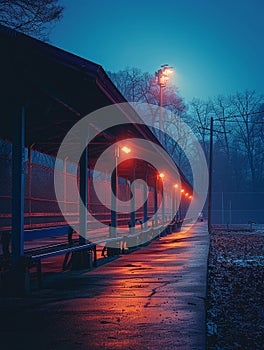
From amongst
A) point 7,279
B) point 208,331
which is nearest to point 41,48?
point 7,279

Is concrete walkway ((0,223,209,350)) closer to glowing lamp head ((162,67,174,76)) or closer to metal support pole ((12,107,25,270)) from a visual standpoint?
metal support pole ((12,107,25,270))

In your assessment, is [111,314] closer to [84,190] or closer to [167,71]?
[84,190]

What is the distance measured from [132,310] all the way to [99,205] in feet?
46.8

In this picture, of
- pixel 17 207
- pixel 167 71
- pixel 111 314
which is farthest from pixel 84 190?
pixel 167 71

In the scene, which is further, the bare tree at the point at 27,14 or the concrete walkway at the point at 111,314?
the bare tree at the point at 27,14

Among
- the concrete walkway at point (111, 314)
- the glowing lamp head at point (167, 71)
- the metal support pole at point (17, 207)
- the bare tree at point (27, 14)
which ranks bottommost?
the concrete walkway at point (111, 314)

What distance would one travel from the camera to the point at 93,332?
5238 millimetres

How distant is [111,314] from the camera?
243 inches

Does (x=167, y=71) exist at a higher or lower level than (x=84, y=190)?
higher

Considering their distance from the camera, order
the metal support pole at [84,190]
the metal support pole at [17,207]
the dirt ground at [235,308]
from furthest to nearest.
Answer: the metal support pole at [84,190]
the metal support pole at [17,207]
the dirt ground at [235,308]

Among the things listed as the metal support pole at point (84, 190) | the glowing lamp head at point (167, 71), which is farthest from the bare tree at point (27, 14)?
the glowing lamp head at point (167, 71)

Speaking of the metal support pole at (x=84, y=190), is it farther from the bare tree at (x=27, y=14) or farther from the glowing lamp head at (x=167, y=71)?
the glowing lamp head at (x=167, y=71)

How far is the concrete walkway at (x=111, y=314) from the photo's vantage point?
488 cm

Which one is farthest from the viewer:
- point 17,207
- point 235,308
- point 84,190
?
point 84,190
